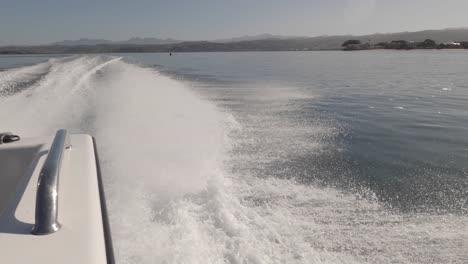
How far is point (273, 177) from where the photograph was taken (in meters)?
4.09

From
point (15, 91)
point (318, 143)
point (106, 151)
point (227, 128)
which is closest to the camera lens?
point (106, 151)

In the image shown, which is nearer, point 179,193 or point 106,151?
point 179,193

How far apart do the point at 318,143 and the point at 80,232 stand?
454 cm

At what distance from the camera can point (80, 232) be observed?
4.51 ft

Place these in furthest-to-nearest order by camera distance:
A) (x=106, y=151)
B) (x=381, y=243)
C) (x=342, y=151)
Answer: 1. (x=342, y=151)
2. (x=106, y=151)
3. (x=381, y=243)

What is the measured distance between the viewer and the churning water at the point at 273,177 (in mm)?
2705

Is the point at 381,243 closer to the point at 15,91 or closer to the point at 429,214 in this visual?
the point at 429,214

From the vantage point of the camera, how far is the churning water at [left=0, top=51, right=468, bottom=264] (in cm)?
271

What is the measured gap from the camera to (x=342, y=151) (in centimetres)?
515

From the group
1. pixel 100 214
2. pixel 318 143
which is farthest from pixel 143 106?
pixel 100 214

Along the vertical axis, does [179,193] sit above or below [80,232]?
below

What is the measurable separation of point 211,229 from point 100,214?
1505mm

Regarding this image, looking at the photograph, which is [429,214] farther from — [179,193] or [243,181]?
[179,193]

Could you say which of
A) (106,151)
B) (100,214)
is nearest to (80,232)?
(100,214)
